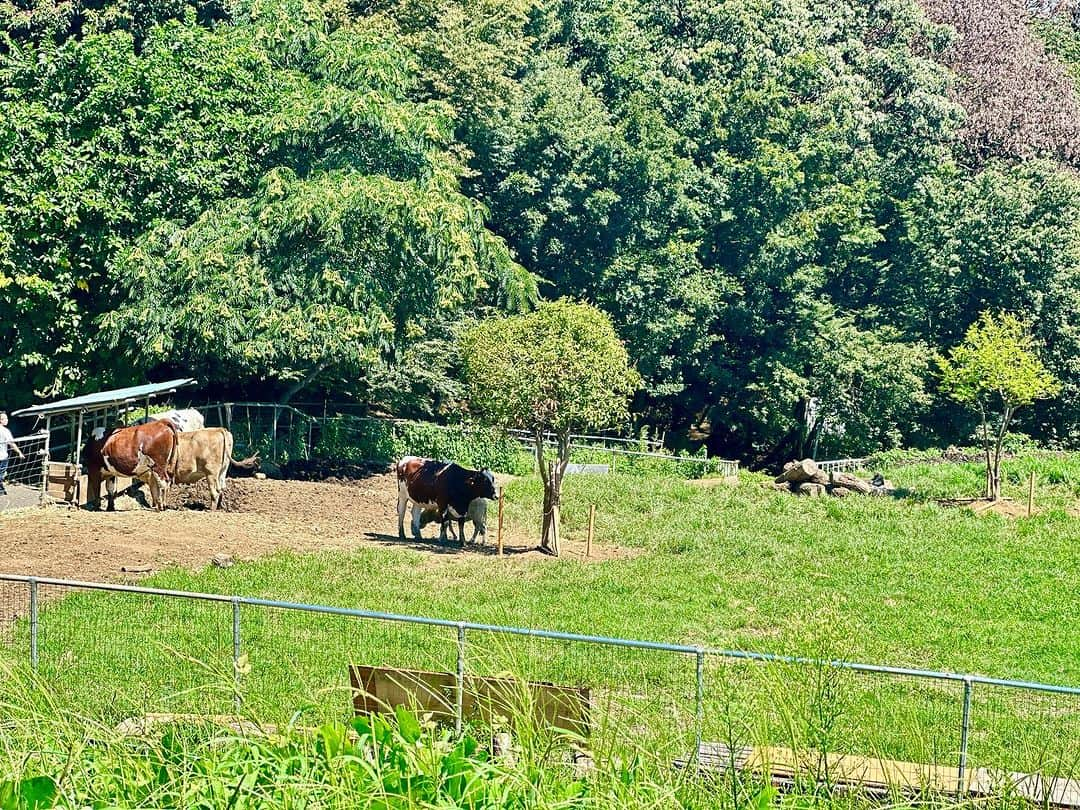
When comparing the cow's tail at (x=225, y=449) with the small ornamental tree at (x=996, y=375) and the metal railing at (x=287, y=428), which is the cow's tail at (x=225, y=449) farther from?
the small ornamental tree at (x=996, y=375)

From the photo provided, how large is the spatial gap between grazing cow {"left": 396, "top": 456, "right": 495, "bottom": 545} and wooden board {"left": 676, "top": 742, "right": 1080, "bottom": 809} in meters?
14.2

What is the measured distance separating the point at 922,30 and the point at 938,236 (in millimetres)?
9497

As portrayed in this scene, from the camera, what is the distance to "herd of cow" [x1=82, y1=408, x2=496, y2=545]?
78.8 feet

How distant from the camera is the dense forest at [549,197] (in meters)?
30.2

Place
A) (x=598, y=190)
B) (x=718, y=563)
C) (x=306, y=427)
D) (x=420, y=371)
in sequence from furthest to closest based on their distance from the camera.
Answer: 1. (x=598, y=190)
2. (x=420, y=371)
3. (x=306, y=427)
4. (x=718, y=563)

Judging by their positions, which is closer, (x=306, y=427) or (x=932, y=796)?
(x=932, y=796)

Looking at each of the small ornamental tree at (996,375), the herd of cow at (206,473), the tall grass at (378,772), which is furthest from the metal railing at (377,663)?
the small ornamental tree at (996,375)

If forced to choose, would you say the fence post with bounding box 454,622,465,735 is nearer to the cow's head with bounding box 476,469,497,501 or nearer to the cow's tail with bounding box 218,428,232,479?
the cow's head with bounding box 476,469,497,501

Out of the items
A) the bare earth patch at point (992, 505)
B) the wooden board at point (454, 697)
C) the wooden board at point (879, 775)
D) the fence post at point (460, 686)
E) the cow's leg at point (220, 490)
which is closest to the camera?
the wooden board at point (879, 775)

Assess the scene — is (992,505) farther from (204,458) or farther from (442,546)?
(204,458)

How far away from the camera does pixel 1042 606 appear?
19.4m

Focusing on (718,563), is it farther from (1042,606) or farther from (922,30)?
(922,30)

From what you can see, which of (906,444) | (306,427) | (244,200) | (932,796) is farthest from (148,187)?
(932,796)

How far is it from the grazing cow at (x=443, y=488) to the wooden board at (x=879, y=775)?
14249mm
